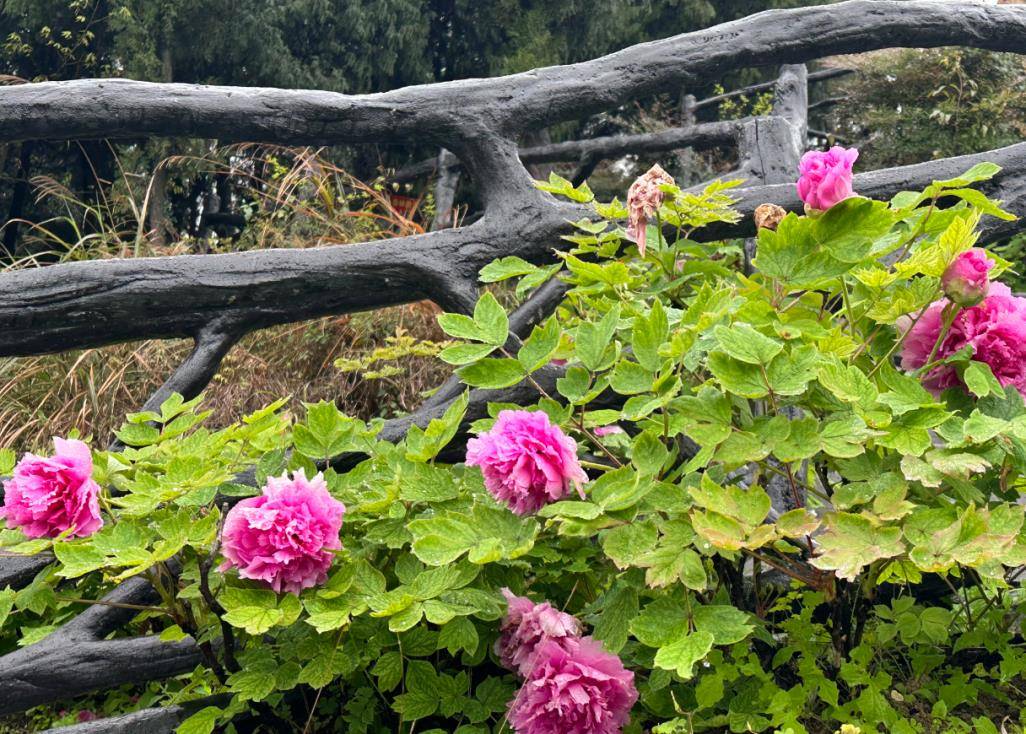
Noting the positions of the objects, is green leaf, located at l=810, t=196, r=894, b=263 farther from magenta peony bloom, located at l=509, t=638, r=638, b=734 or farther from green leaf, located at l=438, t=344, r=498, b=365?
magenta peony bloom, located at l=509, t=638, r=638, b=734

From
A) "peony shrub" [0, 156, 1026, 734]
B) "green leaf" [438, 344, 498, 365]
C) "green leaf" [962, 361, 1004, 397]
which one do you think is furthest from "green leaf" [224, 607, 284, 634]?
"green leaf" [962, 361, 1004, 397]

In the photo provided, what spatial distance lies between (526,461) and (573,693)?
0.90 ft

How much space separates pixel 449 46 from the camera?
10328 mm

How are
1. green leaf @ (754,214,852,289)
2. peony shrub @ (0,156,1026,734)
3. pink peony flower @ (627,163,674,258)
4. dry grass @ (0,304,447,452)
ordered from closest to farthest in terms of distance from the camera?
peony shrub @ (0,156,1026,734) → green leaf @ (754,214,852,289) → pink peony flower @ (627,163,674,258) → dry grass @ (0,304,447,452)

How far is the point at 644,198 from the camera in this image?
1384mm

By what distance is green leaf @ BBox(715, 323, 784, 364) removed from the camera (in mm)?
946

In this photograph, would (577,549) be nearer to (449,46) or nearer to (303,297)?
(303,297)

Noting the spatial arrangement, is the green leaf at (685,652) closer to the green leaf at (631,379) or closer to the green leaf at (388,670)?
the green leaf at (631,379)

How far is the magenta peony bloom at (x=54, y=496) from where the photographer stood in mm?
1146

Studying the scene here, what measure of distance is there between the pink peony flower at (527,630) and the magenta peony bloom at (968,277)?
1.95ft

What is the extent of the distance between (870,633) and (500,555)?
0.74 m

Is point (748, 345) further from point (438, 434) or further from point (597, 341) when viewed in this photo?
point (438, 434)

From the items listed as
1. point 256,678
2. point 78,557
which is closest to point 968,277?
point 256,678

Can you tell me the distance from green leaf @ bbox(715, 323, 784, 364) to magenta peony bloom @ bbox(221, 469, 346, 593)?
1.69 feet
